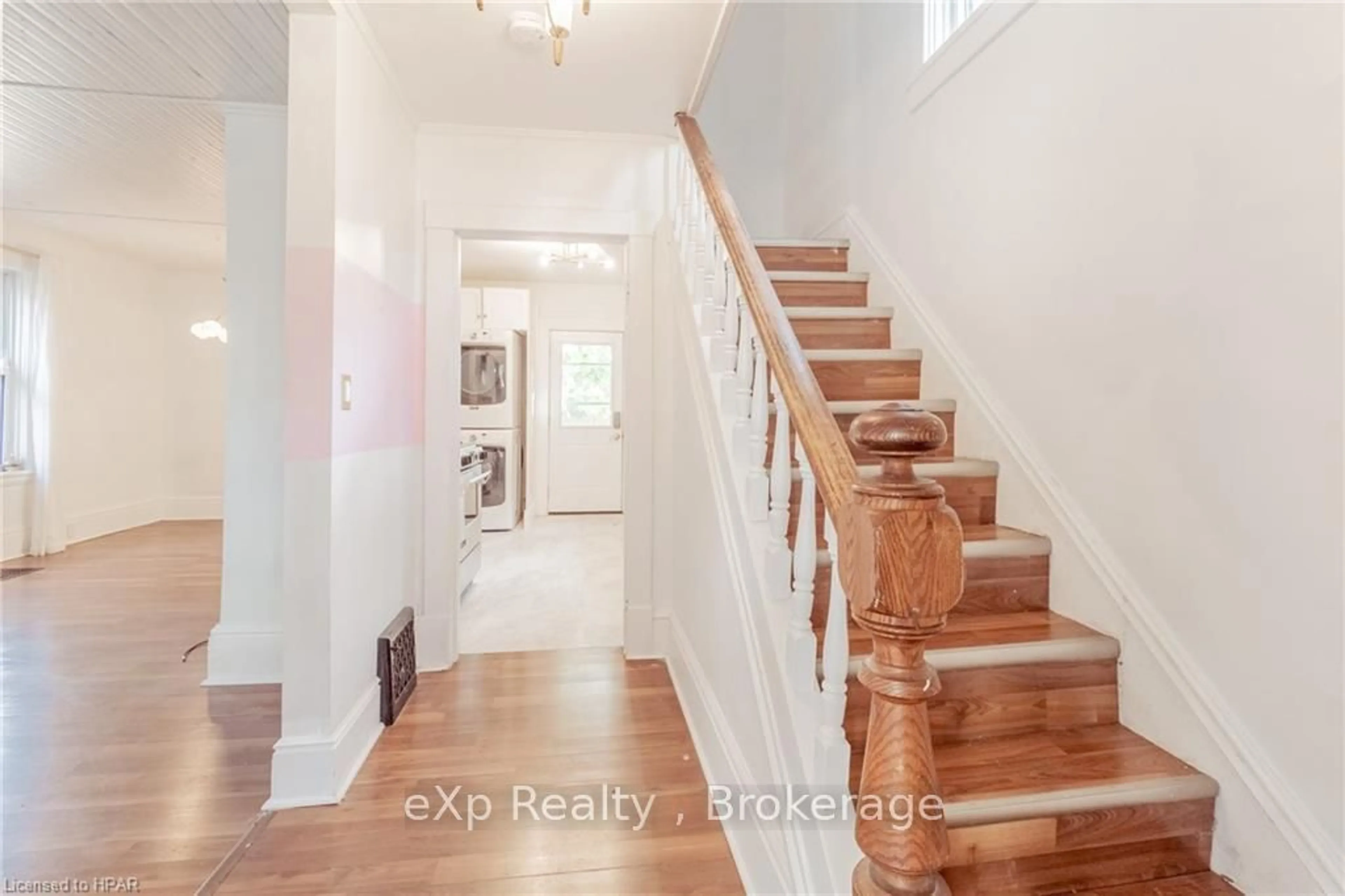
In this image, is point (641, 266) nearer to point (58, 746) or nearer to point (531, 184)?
point (531, 184)

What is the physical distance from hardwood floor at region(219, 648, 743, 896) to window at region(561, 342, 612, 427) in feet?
14.5

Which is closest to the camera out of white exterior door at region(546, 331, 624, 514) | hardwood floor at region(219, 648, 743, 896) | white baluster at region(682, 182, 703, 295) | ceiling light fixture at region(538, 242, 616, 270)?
hardwood floor at region(219, 648, 743, 896)

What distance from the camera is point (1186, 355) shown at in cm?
136

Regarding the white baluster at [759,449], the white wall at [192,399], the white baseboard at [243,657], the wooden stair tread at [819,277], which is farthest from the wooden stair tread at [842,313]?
the white wall at [192,399]

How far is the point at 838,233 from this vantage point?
311 cm

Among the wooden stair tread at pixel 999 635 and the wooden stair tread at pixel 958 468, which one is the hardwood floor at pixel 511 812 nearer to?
the wooden stair tread at pixel 999 635

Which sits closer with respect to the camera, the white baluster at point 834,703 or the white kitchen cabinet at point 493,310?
the white baluster at point 834,703

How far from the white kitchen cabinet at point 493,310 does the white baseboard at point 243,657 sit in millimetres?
3720

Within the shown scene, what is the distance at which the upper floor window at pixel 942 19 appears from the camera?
2205 millimetres

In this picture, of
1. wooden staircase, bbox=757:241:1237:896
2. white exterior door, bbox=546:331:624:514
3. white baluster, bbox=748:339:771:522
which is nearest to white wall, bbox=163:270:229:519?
white exterior door, bbox=546:331:624:514

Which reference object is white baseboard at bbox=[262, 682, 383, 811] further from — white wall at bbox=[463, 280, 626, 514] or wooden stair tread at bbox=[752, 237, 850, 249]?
white wall at bbox=[463, 280, 626, 514]

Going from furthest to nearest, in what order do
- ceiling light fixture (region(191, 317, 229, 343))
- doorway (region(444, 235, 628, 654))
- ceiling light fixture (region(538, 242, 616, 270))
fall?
ceiling light fixture (region(191, 317, 229, 343)) < ceiling light fixture (region(538, 242, 616, 270)) < doorway (region(444, 235, 628, 654))

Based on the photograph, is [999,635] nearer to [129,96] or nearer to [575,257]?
[129,96]

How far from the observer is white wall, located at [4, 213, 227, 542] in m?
5.01
